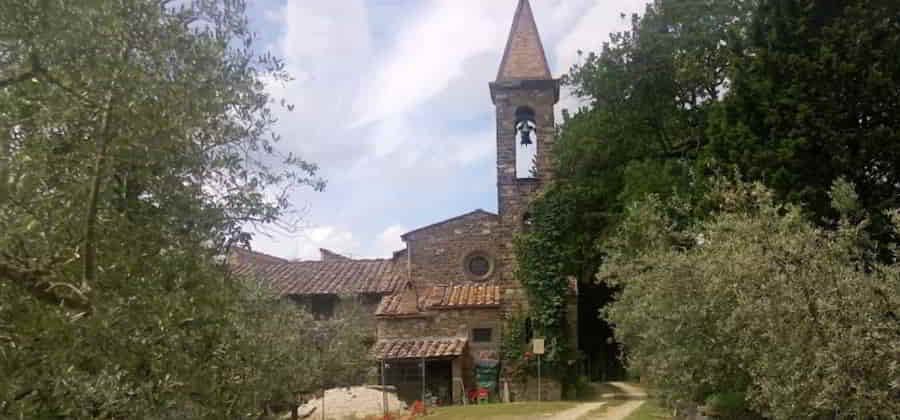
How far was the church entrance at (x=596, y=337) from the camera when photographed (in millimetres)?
32906

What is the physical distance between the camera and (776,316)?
30.4 feet

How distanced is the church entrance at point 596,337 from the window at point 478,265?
215 inches

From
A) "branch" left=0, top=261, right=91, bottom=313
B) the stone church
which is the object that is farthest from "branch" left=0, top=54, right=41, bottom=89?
the stone church

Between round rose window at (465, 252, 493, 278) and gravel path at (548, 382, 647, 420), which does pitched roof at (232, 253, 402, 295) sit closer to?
round rose window at (465, 252, 493, 278)

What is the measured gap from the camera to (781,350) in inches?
367

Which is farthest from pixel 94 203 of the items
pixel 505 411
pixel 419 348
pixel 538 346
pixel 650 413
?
pixel 419 348

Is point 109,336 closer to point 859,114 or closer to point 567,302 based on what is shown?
point 859,114

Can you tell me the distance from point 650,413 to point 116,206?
1679cm

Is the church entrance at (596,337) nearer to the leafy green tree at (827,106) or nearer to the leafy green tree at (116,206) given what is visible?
the leafy green tree at (827,106)

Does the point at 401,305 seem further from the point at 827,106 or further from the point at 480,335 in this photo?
the point at 827,106

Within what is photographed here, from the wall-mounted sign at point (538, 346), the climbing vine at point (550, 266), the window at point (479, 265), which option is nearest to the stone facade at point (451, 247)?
the window at point (479, 265)

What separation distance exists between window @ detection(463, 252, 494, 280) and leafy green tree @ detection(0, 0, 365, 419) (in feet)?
82.5

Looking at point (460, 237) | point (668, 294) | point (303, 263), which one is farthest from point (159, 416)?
point (303, 263)

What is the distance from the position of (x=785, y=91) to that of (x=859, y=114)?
164 centimetres
